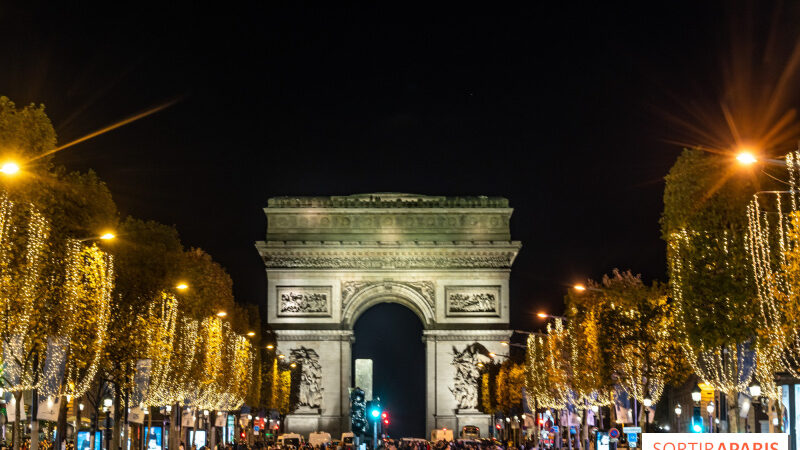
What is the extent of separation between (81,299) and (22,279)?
5724 mm

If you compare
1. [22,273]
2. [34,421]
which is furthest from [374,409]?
[22,273]

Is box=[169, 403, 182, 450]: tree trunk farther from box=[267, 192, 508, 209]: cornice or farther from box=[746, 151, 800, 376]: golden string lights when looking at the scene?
box=[267, 192, 508, 209]: cornice

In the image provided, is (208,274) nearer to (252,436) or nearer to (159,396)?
(159,396)

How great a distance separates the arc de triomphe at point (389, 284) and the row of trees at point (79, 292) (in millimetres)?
45858

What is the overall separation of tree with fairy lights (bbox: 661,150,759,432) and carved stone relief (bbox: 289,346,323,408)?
66.4 m

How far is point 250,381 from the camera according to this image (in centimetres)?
8575

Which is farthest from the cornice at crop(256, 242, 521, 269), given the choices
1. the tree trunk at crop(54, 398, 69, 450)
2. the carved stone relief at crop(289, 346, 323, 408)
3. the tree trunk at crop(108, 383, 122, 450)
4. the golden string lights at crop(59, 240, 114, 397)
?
the tree trunk at crop(54, 398, 69, 450)

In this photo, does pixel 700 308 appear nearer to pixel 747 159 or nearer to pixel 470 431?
pixel 747 159

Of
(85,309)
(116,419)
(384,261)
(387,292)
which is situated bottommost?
(116,419)

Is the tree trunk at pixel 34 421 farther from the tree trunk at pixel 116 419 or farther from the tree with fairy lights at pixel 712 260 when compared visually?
the tree with fairy lights at pixel 712 260

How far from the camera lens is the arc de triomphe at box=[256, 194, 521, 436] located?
110m

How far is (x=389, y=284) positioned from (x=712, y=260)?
69175 millimetres

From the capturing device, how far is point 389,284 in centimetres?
11044

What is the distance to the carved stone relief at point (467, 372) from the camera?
11038cm
